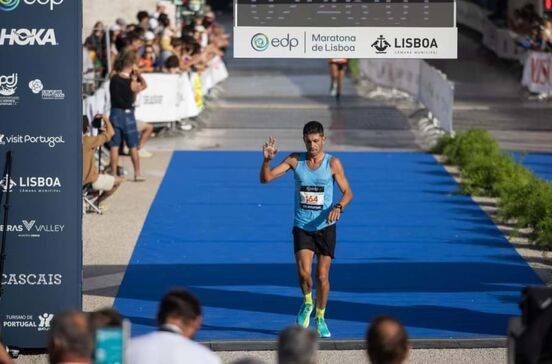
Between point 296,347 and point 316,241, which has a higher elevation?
point 296,347

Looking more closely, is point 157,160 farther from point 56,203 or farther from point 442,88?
point 56,203

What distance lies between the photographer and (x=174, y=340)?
7355mm

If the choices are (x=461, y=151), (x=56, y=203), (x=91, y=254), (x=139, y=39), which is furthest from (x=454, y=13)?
(x=139, y=39)

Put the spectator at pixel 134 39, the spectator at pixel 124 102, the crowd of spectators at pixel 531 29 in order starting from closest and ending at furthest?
the spectator at pixel 124 102
the spectator at pixel 134 39
the crowd of spectators at pixel 531 29

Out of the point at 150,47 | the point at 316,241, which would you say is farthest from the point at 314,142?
the point at 150,47

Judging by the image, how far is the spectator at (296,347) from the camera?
672 centimetres

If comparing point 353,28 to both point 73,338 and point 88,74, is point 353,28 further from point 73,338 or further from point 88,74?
point 88,74

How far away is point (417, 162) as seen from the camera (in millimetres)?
23672

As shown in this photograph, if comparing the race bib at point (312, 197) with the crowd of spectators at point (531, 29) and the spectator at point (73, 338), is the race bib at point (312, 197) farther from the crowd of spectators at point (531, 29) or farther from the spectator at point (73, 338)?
the crowd of spectators at point (531, 29)

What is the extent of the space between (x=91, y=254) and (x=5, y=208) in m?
4.71

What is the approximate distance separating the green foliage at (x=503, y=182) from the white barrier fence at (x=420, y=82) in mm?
1445

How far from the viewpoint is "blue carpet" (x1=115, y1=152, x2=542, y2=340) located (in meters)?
13.3

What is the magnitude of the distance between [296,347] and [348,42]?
249 inches

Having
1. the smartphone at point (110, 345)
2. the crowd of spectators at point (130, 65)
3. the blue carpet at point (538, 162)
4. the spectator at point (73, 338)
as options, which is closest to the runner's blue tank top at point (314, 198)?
the spectator at point (73, 338)
